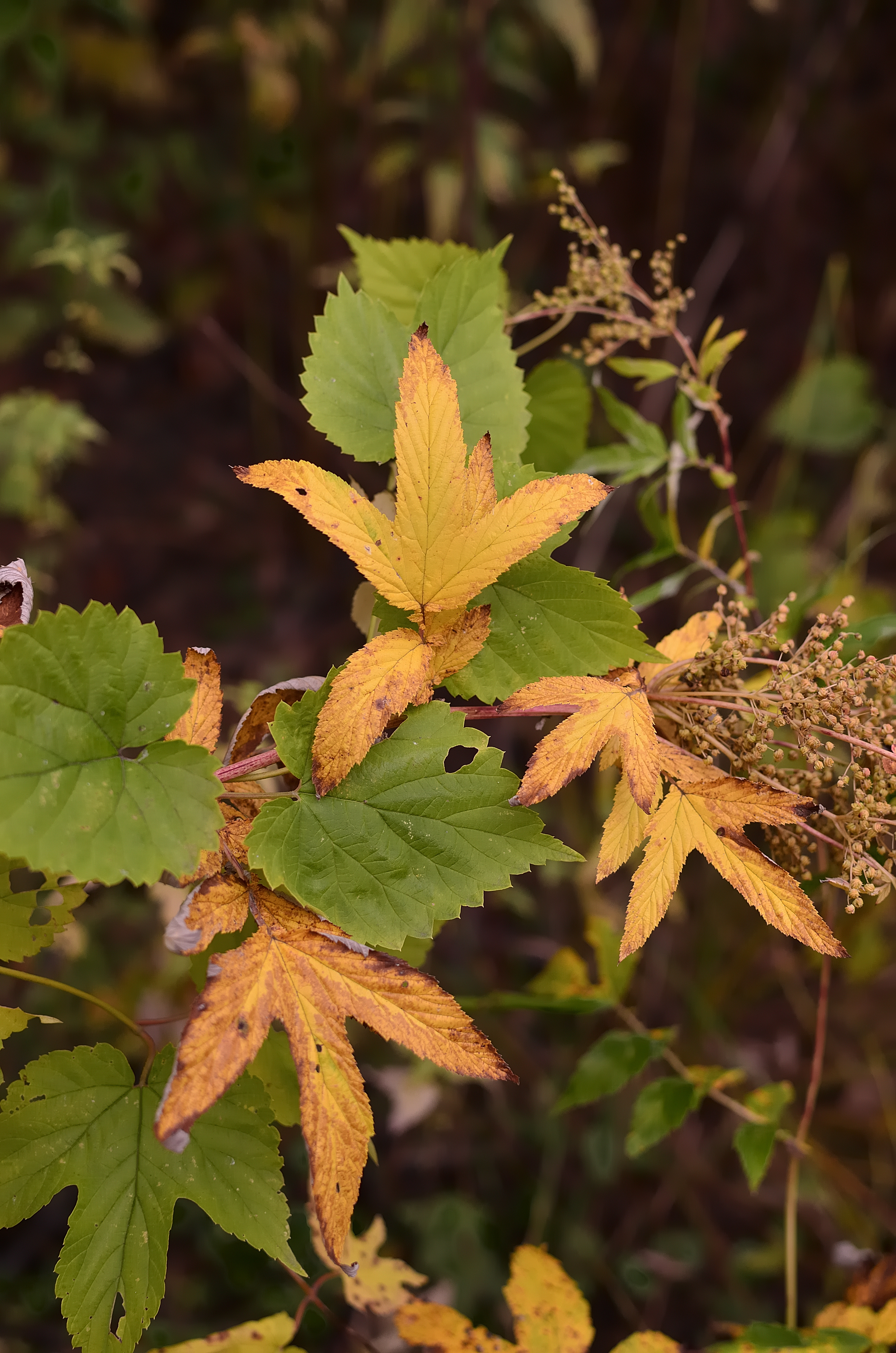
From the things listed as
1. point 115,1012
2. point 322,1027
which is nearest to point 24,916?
point 115,1012

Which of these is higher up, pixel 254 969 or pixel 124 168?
pixel 124 168

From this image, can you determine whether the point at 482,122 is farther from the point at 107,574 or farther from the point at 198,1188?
the point at 198,1188

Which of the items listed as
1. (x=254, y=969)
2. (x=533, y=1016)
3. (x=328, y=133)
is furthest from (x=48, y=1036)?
(x=328, y=133)

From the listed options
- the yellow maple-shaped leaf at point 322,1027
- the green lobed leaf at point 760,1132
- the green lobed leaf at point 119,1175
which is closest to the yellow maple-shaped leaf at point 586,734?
the yellow maple-shaped leaf at point 322,1027

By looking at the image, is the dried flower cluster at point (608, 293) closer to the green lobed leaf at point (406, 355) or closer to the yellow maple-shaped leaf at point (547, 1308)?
the green lobed leaf at point (406, 355)

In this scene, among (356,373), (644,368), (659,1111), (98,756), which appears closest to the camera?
(98,756)

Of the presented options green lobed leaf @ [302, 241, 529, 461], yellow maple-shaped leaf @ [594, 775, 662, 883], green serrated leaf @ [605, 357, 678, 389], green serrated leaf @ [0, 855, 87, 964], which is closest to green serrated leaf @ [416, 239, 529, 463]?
green lobed leaf @ [302, 241, 529, 461]

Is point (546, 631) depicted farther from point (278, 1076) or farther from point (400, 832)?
point (278, 1076)
